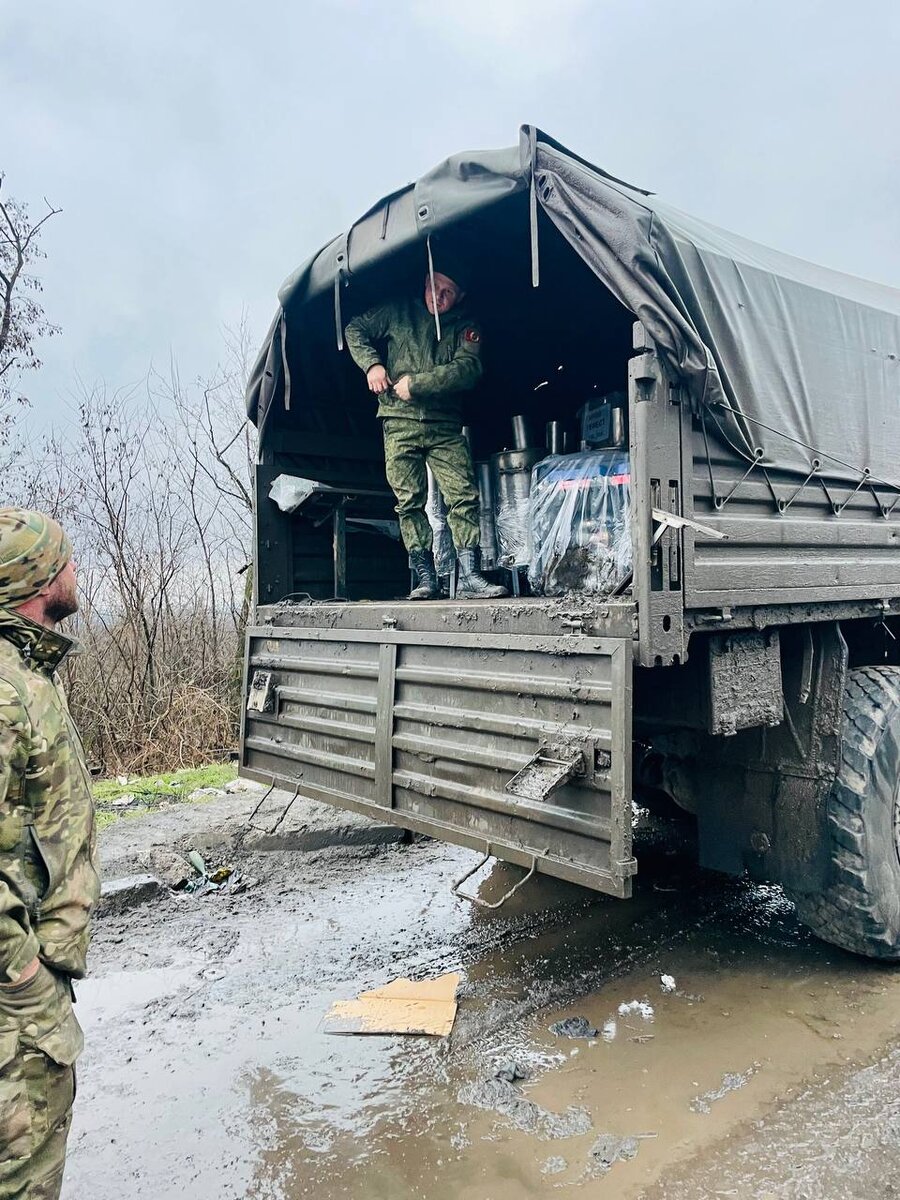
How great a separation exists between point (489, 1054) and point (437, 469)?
2377 millimetres

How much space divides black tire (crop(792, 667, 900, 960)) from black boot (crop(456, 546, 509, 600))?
59.8 inches

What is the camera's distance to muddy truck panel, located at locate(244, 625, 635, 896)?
234 centimetres

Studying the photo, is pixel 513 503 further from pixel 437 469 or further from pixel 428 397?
pixel 428 397

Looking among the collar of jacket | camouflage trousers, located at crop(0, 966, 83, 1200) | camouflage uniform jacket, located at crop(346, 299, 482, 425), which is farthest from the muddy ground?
camouflage uniform jacket, located at crop(346, 299, 482, 425)

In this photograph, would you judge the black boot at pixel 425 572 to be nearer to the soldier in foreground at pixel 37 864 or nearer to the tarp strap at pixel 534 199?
the tarp strap at pixel 534 199

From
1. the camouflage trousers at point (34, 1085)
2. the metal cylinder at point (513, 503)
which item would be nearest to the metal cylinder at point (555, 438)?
the metal cylinder at point (513, 503)

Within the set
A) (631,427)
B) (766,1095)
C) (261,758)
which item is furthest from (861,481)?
(261,758)

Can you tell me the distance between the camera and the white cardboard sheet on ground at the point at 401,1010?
293cm

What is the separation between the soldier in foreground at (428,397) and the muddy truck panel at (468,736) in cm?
74

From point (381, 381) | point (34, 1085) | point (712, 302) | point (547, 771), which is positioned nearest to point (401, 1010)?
point (547, 771)

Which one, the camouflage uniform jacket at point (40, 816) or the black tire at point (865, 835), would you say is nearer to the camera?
the camouflage uniform jacket at point (40, 816)

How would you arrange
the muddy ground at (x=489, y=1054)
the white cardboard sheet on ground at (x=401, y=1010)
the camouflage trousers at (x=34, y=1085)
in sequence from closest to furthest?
the camouflage trousers at (x=34, y=1085) → the muddy ground at (x=489, y=1054) → the white cardboard sheet on ground at (x=401, y=1010)

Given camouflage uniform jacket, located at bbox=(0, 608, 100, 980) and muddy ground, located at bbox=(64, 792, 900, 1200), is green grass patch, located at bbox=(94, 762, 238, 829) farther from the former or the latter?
camouflage uniform jacket, located at bbox=(0, 608, 100, 980)

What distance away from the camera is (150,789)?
5836 millimetres
